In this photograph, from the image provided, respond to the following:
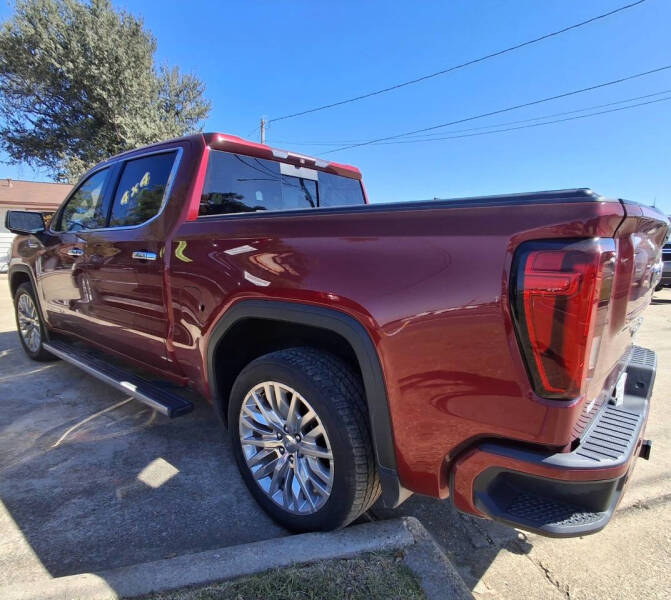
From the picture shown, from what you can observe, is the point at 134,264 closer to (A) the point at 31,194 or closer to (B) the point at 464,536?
(B) the point at 464,536

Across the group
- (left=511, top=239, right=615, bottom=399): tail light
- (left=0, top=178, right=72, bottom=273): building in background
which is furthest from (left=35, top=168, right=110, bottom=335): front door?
(left=0, top=178, right=72, bottom=273): building in background

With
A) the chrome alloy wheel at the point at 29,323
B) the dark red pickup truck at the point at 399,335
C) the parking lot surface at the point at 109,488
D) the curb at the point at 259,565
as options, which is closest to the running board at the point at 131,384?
the dark red pickup truck at the point at 399,335

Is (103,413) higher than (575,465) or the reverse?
the reverse

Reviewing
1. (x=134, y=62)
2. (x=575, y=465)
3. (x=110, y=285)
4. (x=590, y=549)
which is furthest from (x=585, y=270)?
(x=134, y=62)

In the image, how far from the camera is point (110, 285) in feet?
10.4

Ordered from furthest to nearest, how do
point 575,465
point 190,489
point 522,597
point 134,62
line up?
point 134,62
point 190,489
point 522,597
point 575,465

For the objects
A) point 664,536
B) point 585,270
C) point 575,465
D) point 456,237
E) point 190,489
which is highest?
point 456,237

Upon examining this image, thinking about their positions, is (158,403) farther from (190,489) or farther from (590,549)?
(590,549)

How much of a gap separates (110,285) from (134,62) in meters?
20.4

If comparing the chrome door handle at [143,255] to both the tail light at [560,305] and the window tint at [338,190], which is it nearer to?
the window tint at [338,190]

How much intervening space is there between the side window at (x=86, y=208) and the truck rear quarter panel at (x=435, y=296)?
7.33 feet

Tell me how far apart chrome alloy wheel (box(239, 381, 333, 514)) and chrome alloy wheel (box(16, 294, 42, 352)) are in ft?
12.0

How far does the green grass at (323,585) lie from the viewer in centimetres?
161

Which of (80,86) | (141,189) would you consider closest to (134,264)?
(141,189)
